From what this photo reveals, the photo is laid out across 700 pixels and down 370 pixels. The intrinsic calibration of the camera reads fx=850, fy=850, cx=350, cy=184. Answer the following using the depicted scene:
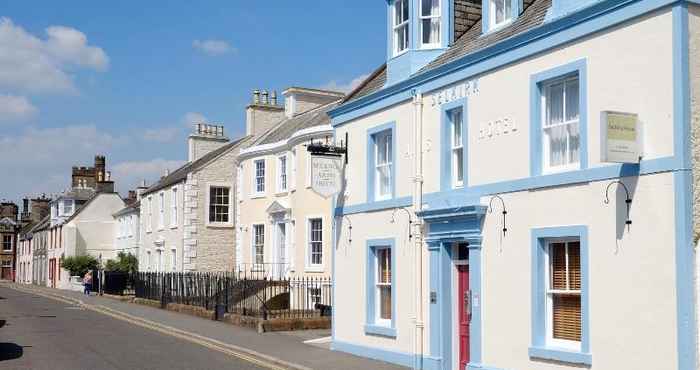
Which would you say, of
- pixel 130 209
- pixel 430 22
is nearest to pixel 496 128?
pixel 430 22

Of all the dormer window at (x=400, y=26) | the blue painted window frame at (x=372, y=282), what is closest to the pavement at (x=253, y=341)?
the blue painted window frame at (x=372, y=282)

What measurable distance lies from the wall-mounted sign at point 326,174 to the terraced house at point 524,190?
291mm

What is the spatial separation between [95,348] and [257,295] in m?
9.96

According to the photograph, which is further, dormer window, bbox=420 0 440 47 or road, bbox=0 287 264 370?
dormer window, bbox=420 0 440 47

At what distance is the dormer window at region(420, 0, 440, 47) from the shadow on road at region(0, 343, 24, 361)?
408 inches

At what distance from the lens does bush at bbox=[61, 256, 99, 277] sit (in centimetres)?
5759

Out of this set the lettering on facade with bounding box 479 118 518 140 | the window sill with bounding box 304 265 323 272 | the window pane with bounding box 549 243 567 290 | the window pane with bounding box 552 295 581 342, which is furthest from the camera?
the window sill with bounding box 304 265 323 272

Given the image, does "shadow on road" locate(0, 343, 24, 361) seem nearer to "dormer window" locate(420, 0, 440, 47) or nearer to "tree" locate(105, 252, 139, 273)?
"dormer window" locate(420, 0, 440, 47)

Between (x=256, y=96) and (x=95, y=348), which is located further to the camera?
(x=256, y=96)

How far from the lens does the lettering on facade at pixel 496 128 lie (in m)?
13.5

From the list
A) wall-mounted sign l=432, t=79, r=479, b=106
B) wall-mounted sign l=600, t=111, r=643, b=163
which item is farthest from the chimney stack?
wall-mounted sign l=600, t=111, r=643, b=163

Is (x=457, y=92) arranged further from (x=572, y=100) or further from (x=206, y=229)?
(x=206, y=229)

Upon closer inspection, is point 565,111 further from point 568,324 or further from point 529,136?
point 568,324

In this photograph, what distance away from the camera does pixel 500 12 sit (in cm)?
1560
